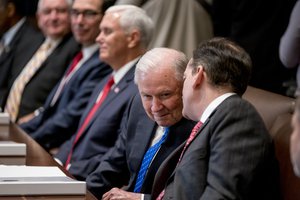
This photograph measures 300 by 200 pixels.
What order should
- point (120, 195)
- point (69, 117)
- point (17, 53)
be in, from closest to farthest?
point (120, 195)
point (69, 117)
point (17, 53)

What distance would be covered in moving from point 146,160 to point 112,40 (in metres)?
1.23

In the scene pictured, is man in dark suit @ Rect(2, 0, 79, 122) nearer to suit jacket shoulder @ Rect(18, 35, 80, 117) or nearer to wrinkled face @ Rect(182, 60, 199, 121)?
suit jacket shoulder @ Rect(18, 35, 80, 117)

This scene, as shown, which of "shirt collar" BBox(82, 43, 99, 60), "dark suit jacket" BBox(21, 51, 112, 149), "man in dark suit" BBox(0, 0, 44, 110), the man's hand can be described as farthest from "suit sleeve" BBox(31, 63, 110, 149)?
the man's hand

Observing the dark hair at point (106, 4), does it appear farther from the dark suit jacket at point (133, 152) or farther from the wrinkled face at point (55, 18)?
the dark suit jacket at point (133, 152)

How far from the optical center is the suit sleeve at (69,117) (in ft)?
16.7

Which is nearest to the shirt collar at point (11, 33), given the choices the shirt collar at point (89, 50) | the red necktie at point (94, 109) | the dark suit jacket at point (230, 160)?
the shirt collar at point (89, 50)

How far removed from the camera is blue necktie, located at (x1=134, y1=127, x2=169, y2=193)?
11.2 feet

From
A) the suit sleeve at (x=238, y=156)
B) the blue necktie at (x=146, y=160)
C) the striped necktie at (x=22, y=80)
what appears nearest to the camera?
the suit sleeve at (x=238, y=156)

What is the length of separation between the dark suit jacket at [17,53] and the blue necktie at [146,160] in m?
2.93

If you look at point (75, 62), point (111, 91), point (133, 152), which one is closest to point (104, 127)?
point (111, 91)

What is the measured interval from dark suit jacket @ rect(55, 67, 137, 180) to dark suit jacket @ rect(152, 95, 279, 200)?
1401 mm

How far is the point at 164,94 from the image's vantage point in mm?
3387

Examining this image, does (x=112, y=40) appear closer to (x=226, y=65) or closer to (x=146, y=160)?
(x=146, y=160)

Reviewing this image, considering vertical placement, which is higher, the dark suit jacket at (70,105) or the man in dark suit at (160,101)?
the man in dark suit at (160,101)
